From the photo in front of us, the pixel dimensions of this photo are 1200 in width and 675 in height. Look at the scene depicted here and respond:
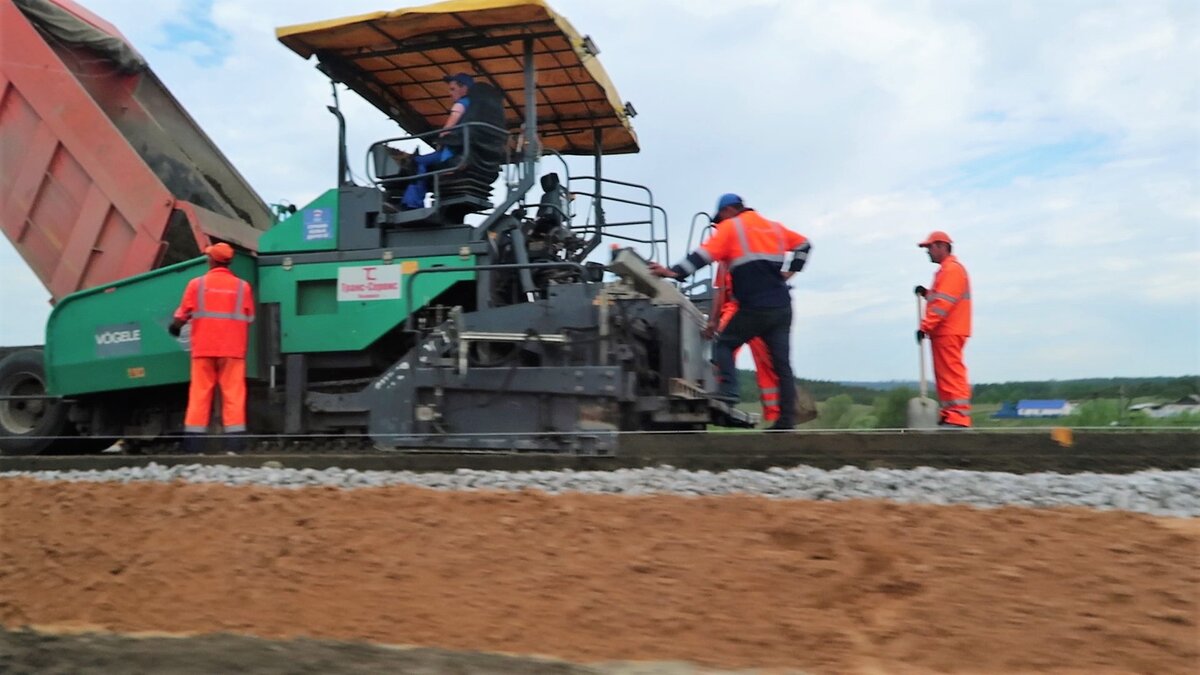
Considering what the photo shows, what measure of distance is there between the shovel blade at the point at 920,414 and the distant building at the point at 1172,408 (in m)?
1.13

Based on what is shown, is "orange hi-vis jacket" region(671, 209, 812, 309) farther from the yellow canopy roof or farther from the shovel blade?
the yellow canopy roof

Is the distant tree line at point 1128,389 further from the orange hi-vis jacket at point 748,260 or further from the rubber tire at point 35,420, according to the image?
the rubber tire at point 35,420

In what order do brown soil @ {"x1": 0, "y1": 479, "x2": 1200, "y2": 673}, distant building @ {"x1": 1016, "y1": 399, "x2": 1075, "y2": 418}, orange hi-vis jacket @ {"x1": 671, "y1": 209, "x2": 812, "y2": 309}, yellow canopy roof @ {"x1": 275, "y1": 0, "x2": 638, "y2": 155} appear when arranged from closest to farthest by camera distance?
brown soil @ {"x1": 0, "y1": 479, "x2": 1200, "y2": 673} → distant building @ {"x1": 1016, "y1": 399, "x2": 1075, "y2": 418} → orange hi-vis jacket @ {"x1": 671, "y1": 209, "x2": 812, "y2": 309} → yellow canopy roof @ {"x1": 275, "y1": 0, "x2": 638, "y2": 155}

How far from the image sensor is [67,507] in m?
4.95

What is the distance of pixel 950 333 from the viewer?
6.34 meters

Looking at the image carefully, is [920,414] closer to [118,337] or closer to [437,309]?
[437,309]

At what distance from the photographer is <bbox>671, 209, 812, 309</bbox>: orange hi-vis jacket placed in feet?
19.6

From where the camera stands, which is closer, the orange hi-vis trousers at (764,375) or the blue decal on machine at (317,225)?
the orange hi-vis trousers at (764,375)

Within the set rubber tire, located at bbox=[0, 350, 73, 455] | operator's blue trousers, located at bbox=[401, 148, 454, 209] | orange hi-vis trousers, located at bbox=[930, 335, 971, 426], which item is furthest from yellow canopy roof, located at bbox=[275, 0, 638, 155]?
rubber tire, located at bbox=[0, 350, 73, 455]

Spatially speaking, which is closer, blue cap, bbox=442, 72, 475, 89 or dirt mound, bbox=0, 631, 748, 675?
dirt mound, bbox=0, 631, 748, 675

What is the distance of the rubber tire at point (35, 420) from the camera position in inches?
299

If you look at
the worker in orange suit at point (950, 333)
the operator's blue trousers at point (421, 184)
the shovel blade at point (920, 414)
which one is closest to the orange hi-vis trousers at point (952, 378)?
the worker in orange suit at point (950, 333)

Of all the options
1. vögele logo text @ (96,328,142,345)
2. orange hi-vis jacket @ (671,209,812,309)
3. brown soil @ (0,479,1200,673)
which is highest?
orange hi-vis jacket @ (671,209,812,309)

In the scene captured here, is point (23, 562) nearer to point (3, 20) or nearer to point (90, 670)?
point (90, 670)
